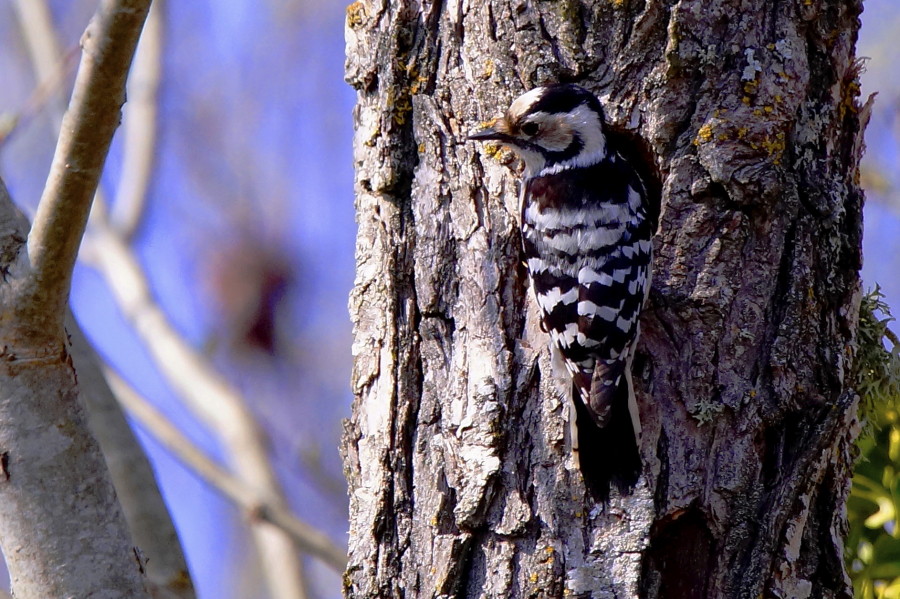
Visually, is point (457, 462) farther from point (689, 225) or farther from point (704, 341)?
point (689, 225)

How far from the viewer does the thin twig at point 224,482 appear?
13.9 feet

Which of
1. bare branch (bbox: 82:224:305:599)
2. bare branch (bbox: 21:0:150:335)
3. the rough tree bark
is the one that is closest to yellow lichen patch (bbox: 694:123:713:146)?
the rough tree bark

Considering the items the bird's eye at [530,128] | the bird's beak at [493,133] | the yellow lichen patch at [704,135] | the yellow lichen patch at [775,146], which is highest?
the bird's eye at [530,128]

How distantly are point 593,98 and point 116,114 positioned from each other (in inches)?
54.8

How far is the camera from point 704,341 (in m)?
2.75

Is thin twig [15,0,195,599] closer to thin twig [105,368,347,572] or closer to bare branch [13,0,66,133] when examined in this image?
thin twig [105,368,347,572]

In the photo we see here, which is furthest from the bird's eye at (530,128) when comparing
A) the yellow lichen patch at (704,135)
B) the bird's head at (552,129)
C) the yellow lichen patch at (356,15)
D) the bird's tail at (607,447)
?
the bird's tail at (607,447)

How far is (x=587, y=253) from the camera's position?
3092 millimetres

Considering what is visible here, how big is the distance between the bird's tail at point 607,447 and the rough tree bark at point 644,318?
0.04 meters

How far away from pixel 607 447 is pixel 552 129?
113 centimetres

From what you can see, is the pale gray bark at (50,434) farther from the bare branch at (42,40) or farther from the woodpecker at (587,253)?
the bare branch at (42,40)

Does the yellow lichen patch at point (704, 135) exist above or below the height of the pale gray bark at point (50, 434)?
above

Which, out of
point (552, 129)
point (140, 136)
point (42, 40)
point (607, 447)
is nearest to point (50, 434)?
point (607, 447)

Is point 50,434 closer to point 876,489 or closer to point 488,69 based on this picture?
point 488,69
